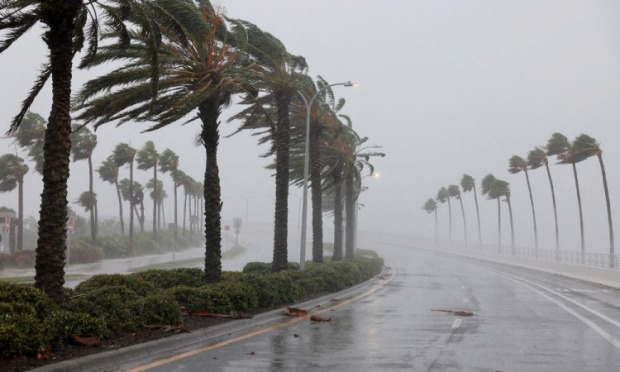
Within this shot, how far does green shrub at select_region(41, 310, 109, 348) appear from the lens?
8.67 m

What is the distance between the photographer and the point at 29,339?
8.12 metres

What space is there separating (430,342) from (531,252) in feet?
215

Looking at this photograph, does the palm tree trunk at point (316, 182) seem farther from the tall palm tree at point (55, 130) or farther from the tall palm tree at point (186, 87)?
the tall palm tree at point (55, 130)

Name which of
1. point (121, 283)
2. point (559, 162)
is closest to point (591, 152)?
point (559, 162)

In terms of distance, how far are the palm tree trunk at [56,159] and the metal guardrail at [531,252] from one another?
1555 inches

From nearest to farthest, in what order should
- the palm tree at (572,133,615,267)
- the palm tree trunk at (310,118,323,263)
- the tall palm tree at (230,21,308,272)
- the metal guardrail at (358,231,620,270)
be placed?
the tall palm tree at (230,21,308,272)
the palm tree trunk at (310,118,323,263)
the metal guardrail at (358,231,620,270)
the palm tree at (572,133,615,267)

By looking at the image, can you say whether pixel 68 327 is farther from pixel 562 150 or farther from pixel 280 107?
pixel 562 150

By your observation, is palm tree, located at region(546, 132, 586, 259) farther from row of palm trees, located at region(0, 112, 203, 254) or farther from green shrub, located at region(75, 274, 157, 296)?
green shrub, located at region(75, 274, 157, 296)

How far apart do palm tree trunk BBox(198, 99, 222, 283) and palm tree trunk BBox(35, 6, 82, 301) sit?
618 centimetres

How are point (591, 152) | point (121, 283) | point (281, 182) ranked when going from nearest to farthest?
point (121, 283), point (281, 182), point (591, 152)

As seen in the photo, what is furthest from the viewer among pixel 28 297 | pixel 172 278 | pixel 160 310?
Result: pixel 172 278

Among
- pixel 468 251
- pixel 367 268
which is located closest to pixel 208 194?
pixel 367 268

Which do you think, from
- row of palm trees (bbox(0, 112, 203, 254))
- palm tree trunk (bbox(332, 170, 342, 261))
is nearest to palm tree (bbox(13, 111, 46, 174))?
row of palm trees (bbox(0, 112, 203, 254))

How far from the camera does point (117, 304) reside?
10.9m
